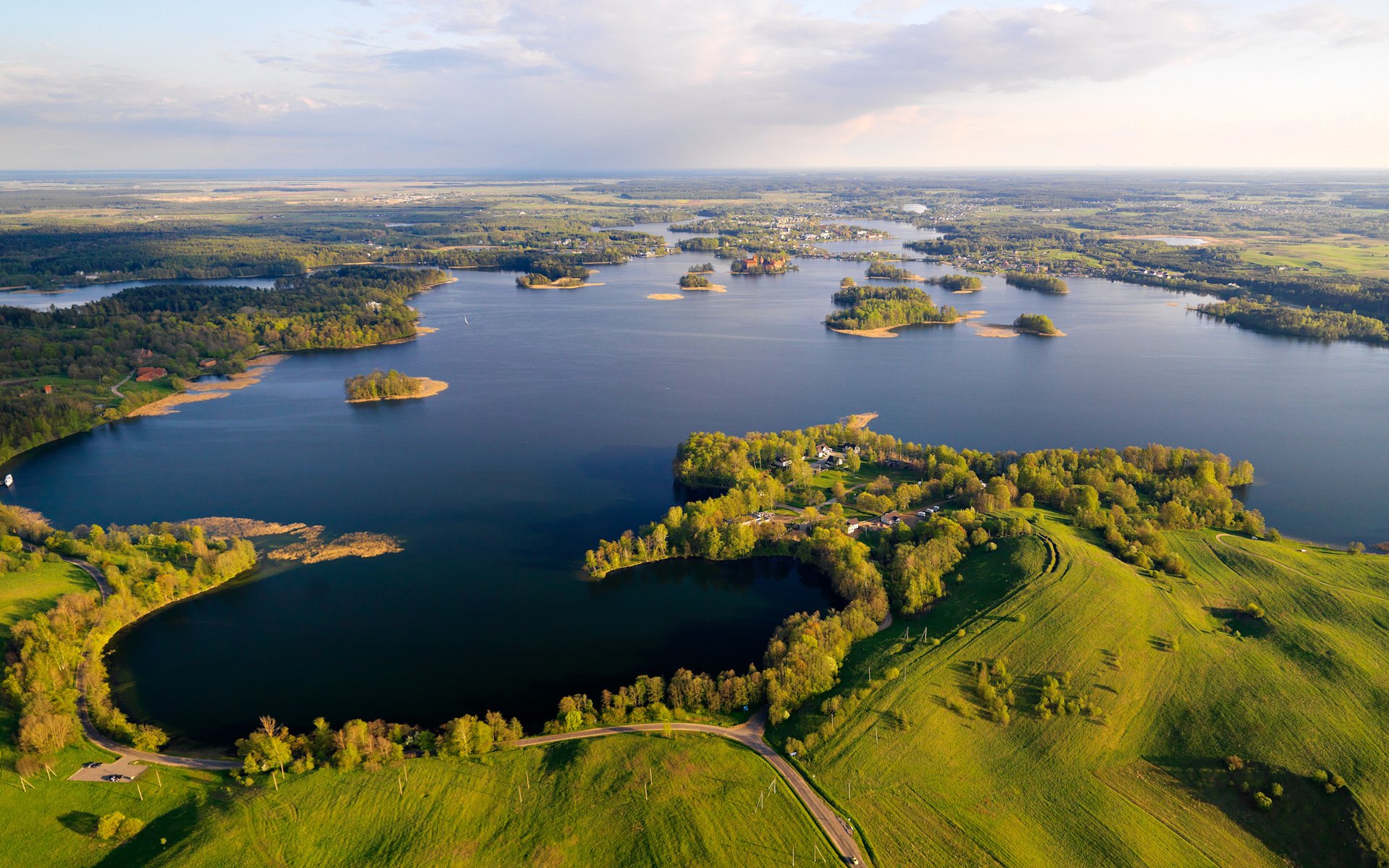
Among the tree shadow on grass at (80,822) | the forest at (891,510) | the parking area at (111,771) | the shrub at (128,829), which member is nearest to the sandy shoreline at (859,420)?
the forest at (891,510)

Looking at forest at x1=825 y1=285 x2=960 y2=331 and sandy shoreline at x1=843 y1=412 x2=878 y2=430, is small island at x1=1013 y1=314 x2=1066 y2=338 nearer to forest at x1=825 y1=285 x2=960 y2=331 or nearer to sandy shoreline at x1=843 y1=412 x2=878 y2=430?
forest at x1=825 y1=285 x2=960 y2=331

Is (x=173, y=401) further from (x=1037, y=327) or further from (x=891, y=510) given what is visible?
(x=1037, y=327)

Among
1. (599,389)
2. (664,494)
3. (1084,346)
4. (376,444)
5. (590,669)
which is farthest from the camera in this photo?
(1084,346)

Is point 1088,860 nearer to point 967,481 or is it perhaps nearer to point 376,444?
point 967,481

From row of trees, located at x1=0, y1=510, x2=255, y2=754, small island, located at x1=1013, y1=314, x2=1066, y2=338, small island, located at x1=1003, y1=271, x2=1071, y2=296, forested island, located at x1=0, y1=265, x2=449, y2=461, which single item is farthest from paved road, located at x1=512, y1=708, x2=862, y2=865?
small island, located at x1=1003, y1=271, x2=1071, y2=296

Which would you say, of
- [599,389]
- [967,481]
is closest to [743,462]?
[967,481]
